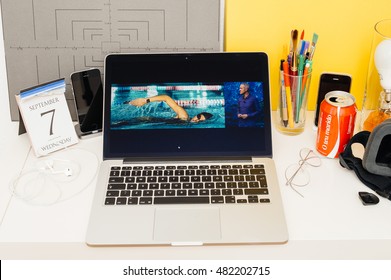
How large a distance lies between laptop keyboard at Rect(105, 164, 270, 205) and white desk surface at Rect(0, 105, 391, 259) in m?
0.06

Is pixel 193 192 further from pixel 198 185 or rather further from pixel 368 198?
pixel 368 198

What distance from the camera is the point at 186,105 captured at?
4.35 feet

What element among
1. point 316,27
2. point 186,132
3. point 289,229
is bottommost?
point 289,229

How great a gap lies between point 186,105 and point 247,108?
14cm

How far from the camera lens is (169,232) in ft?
3.65

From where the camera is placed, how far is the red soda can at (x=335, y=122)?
126cm

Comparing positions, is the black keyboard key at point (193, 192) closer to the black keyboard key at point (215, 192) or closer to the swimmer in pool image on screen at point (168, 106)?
the black keyboard key at point (215, 192)

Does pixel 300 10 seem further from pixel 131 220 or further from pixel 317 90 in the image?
pixel 131 220

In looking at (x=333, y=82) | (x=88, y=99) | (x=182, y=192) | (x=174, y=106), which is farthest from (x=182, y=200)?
(x=333, y=82)

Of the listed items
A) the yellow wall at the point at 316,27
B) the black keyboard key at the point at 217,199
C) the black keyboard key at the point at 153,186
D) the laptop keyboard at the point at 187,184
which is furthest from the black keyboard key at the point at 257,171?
the yellow wall at the point at 316,27

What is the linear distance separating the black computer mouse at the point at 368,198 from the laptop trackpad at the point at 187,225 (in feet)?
0.98

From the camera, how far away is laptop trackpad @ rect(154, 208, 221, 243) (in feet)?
3.61

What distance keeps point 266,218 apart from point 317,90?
470 mm
